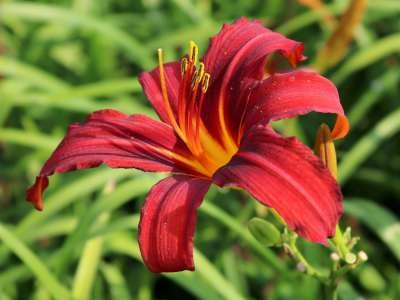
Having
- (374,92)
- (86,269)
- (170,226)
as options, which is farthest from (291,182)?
(374,92)

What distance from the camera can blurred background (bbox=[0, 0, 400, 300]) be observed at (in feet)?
6.30

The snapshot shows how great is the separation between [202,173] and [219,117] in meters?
0.10

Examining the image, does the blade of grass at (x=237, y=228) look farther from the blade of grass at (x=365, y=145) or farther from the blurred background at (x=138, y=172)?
the blade of grass at (x=365, y=145)

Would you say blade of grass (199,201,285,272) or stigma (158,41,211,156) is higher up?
stigma (158,41,211,156)

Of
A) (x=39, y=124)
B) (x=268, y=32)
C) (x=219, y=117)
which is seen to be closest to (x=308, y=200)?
(x=219, y=117)

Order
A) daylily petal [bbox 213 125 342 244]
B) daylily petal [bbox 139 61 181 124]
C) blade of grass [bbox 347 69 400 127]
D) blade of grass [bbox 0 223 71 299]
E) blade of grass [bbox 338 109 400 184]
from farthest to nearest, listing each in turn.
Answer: blade of grass [bbox 347 69 400 127], blade of grass [bbox 338 109 400 184], blade of grass [bbox 0 223 71 299], daylily petal [bbox 139 61 181 124], daylily petal [bbox 213 125 342 244]

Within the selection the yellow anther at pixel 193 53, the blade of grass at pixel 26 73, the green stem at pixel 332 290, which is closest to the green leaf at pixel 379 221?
the green stem at pixel 332 290

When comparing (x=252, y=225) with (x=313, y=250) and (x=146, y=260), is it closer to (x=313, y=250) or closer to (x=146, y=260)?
(x=146, y=260)

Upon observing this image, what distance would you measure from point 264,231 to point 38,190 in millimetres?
350

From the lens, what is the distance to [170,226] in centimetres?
108

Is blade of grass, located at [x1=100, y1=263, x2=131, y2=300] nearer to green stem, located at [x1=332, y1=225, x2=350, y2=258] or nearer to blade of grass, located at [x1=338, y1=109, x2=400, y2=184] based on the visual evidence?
blade of grass, located at [x1=338, y1=109, x2=400, y2=184]

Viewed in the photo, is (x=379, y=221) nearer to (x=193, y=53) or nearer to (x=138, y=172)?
(x=138, y=172)

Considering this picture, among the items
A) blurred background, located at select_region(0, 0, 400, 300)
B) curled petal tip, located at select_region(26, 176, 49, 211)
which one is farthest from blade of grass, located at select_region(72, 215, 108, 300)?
curled petal tip, located at select_region(26, 176, 49, 211)

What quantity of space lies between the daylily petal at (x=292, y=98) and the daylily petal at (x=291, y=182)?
2.8 inches
